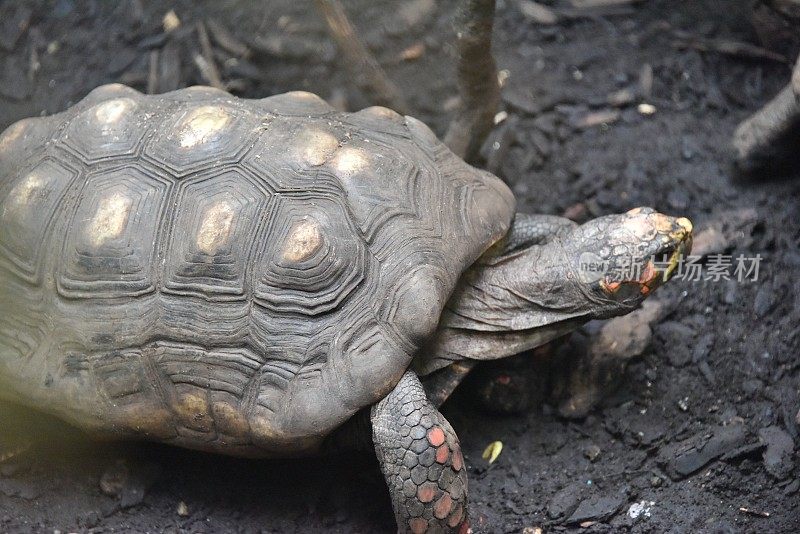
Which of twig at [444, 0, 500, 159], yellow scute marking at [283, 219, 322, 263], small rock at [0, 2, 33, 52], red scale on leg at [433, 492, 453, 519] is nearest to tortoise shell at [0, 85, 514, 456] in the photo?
yellow scute marking at [283, 219, 322, 263]

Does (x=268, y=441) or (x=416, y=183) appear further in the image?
(x=416, y=183)

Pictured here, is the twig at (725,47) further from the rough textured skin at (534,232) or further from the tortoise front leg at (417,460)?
the tortoise front leg at (417,460)

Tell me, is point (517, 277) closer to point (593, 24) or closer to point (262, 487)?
point (262, 487)

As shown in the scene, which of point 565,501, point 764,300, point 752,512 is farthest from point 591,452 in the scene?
point 764,300

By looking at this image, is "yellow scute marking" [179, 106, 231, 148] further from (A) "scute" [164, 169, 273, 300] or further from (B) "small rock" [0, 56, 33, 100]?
(B) "small rock" [0, 56, 33, 100]

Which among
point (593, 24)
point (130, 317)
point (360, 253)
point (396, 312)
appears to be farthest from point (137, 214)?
point (593, 24)

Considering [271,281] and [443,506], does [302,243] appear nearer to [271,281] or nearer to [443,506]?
[271,281]
